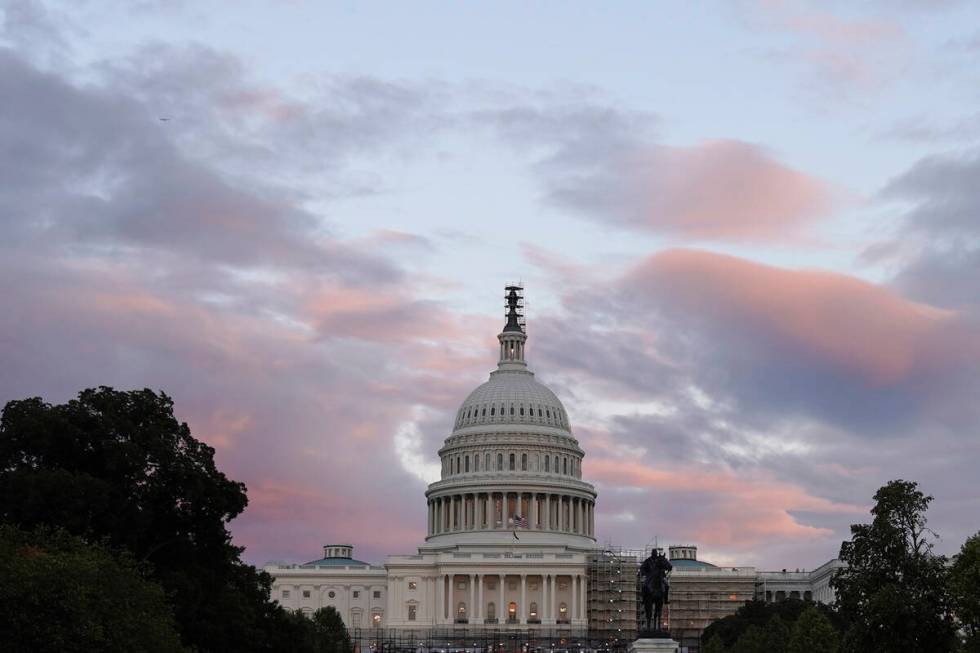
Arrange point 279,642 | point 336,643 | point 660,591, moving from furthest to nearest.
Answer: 1. point 336,643
2. point 279,642
3. point 660,591

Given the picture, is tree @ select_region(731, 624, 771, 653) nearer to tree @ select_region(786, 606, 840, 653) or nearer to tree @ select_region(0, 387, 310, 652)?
tree @ select_region(786, 606, 840, 653)

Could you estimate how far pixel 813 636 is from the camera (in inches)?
4624

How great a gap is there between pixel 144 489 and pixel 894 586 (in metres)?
40.1

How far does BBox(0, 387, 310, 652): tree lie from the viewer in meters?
99.9

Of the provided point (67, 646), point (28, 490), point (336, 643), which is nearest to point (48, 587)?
point (67, 646)

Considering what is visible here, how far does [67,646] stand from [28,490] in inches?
960

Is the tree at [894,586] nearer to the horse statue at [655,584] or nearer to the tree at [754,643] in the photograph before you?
the horse statue at [655,584]

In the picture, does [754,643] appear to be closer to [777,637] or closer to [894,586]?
[777,637]

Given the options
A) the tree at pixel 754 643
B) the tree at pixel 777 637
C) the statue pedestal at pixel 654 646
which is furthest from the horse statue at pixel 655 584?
the tree at pixel 754 643

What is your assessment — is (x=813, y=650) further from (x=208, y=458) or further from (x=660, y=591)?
(x=208, y=458)

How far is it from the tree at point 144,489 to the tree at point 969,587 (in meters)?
39.0

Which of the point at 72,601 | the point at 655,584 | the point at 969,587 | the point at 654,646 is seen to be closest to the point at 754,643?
the point at 655,584

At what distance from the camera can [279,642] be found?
115750 mm

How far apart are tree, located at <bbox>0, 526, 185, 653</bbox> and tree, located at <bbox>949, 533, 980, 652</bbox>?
34765 mm
